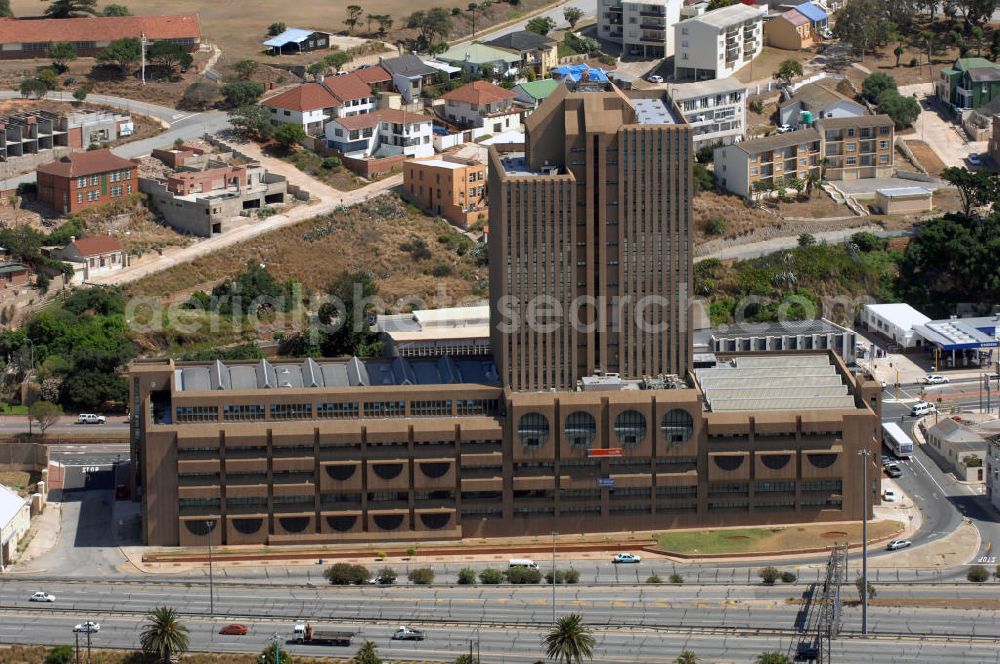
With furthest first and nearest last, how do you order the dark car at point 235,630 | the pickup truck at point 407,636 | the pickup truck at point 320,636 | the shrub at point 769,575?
the shrub at point 769,575, the dark car at point 235,630, the pickup truck at point 407,636, the pickup truck at point 320,636

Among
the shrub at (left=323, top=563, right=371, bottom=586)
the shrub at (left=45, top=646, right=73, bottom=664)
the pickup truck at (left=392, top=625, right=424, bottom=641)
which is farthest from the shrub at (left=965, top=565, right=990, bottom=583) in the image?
the shrub at (left=45, top=646, right=73, bottom=664)

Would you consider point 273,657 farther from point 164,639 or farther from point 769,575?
point 769,575

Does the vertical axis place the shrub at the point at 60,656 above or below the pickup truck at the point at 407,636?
above

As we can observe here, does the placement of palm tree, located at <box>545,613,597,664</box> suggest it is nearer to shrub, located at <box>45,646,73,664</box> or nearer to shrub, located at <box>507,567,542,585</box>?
shrub, located at <box>507,567,542,585</box>

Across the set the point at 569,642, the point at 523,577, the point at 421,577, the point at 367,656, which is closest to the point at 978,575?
the point at 523,577

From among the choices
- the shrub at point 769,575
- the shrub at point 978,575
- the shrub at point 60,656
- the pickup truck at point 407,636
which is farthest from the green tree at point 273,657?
the shrub at point 978,575

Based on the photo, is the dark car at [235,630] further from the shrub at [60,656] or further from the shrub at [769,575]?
the shrub at [769,575]
